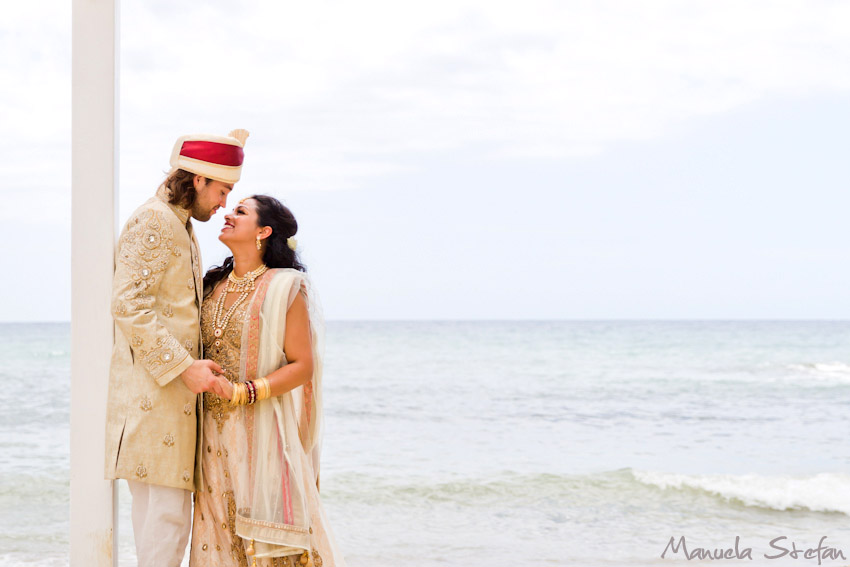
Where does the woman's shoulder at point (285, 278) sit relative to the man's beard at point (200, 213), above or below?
below

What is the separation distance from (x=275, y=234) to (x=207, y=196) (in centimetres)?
23

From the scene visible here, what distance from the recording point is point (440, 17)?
18.5m

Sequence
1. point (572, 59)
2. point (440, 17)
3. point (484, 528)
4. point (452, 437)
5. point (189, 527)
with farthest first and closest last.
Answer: point (572, 59) < point (440, 17) < point (452, 437) < point (484, 528) < point (189, 527)

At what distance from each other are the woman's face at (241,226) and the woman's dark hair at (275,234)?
0.02 metres

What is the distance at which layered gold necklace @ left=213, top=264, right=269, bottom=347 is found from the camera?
7.38 ft

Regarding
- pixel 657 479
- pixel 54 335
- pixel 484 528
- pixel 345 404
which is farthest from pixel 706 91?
pixel 54 335

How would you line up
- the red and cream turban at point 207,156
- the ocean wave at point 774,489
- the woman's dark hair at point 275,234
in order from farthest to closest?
1. the ocean wave at point 774,489
2. the woman's dark hair at point 275,234
3. the red and cream turban at point 207,156

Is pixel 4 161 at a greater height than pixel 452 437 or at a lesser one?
greater

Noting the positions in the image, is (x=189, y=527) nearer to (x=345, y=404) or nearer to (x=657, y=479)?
(x=657, y=479)

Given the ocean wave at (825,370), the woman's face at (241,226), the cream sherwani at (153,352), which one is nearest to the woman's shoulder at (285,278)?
the woman's face at (241,226)

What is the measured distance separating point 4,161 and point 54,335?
12.2m

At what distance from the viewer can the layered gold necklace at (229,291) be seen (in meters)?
2.25
